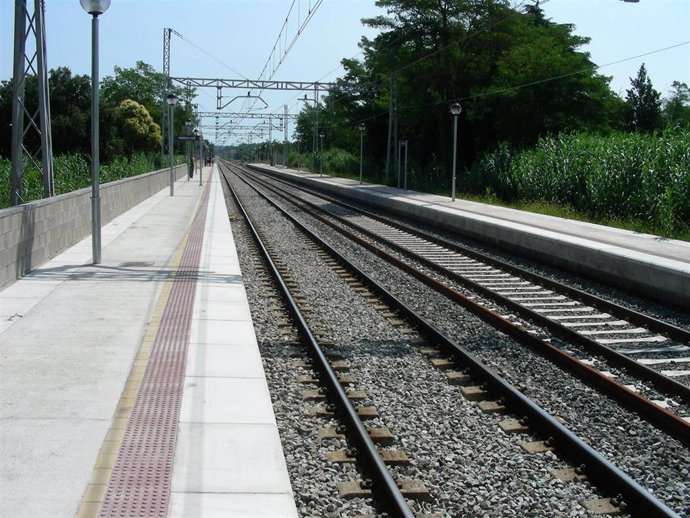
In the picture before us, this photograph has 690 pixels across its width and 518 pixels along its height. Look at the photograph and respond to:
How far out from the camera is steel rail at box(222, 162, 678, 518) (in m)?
4.79

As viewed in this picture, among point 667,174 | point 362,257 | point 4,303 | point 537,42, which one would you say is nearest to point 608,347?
point 4,303

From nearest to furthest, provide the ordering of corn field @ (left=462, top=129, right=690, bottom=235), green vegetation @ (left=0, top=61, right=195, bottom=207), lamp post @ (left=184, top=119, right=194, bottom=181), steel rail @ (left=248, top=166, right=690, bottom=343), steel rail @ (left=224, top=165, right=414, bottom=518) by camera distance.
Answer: steel rail @ (left=224, top=165, right=414, bottom=518), steel rail @ (left=248, top=166, right=690, bottom=343), corn field @ (left=462, top=129, right=690, bottom=235), green vegetation @ (left=0, top=61, right=195, bottom=207), lamp post @ (left=184, top=119, right=194, bottom=181)

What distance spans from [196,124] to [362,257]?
2939 inches

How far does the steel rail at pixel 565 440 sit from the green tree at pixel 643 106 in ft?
212

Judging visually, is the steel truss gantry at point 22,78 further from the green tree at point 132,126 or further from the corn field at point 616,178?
the green tree at point 132,126

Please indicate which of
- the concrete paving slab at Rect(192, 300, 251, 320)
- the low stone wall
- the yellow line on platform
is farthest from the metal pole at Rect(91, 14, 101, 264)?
the yellow line on platform

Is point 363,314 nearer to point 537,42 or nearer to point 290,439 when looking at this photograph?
point 290,439

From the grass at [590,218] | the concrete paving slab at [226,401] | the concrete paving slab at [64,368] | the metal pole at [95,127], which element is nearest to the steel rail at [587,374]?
the concrete paving slab at [226,401]

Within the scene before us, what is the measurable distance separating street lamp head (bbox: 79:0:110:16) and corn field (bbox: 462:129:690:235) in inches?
490

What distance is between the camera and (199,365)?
289 inches

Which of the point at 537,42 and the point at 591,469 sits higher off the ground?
the point at 537,42

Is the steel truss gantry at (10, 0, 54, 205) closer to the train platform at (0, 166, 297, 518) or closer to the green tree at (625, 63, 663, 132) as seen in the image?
the train platform at (0, 166, 297, 518)

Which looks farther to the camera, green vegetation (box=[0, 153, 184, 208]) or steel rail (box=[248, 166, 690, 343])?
green vegetation (box=[0, 153, 184, 208])

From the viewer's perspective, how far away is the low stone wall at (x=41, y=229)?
35.9ft
